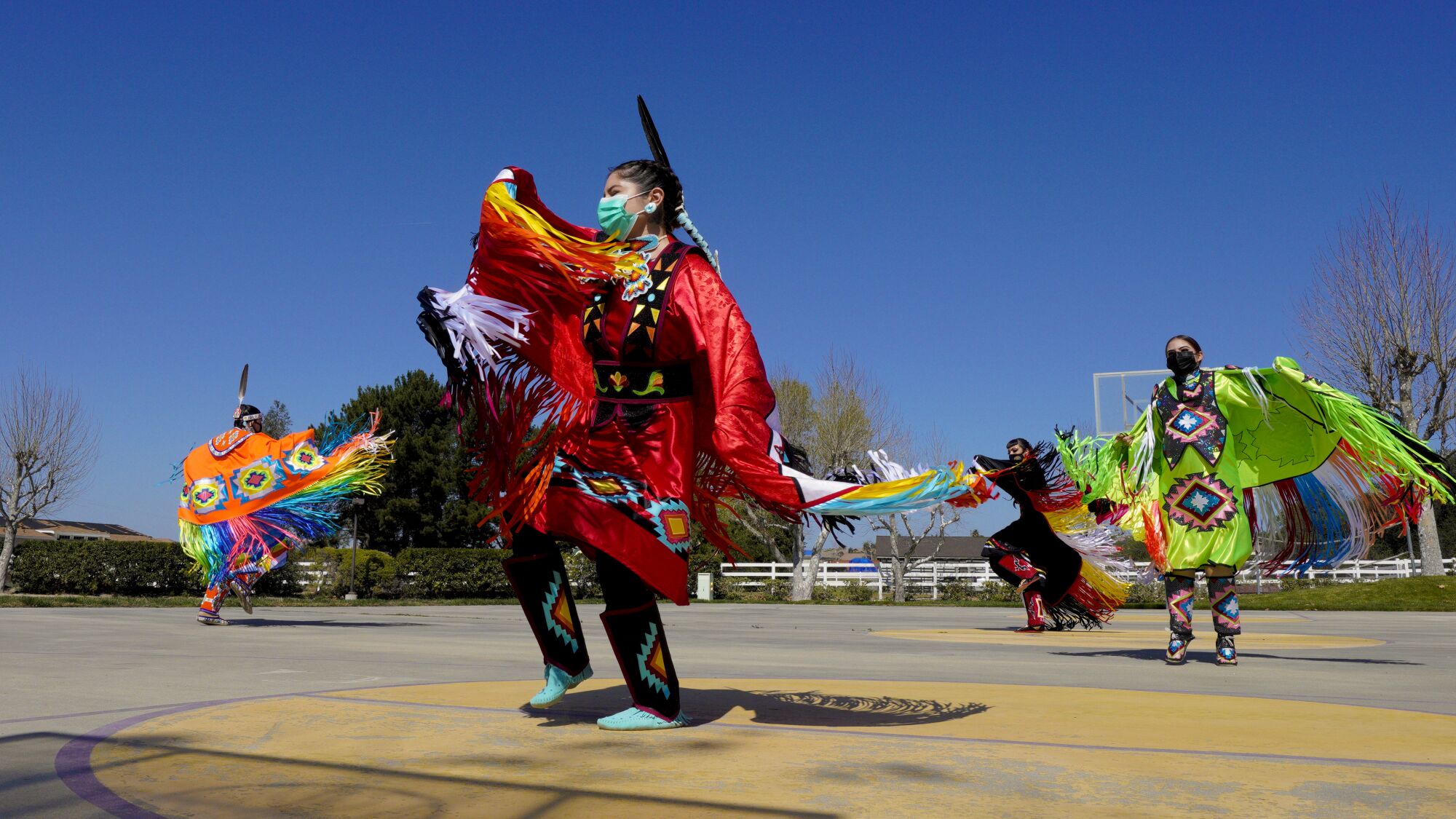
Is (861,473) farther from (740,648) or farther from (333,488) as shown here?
(333,488)

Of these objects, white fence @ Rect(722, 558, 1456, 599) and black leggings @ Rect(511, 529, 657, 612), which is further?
white fence @ Rect(722, 558, 1456, 599)

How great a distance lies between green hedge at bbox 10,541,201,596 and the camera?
2295 cm

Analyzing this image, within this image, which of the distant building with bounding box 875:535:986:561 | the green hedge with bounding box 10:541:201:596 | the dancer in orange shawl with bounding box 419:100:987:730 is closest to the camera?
the dancer in orange shawl with bounding box 419:100:987:730

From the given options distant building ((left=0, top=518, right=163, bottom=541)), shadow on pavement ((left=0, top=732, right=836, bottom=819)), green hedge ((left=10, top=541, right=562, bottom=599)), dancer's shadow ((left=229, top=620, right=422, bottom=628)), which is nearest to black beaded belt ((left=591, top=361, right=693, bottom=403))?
shadow on pavement ((left=0, top=732, right=836, bottom=819))

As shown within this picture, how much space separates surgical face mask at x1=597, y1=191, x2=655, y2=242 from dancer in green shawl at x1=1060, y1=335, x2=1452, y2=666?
453 cm

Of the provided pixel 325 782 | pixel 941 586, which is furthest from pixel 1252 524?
pixel 941 586

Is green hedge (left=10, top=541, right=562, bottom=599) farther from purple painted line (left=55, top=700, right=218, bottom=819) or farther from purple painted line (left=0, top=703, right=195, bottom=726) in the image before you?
purple painted line (left=55, top=700, right=218, bottom=819)

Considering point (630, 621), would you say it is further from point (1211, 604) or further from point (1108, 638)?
point (1108, 638)

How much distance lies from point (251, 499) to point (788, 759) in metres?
9.95

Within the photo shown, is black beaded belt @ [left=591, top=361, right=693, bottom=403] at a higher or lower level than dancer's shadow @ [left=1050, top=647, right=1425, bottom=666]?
higher

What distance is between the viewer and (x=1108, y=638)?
35.6 feet

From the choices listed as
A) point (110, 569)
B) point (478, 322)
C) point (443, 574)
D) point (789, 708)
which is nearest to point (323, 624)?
point (789, 708)

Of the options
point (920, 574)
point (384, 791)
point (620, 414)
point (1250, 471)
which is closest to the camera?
point (384, 791)

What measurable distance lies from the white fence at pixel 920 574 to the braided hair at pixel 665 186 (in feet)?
83.8
